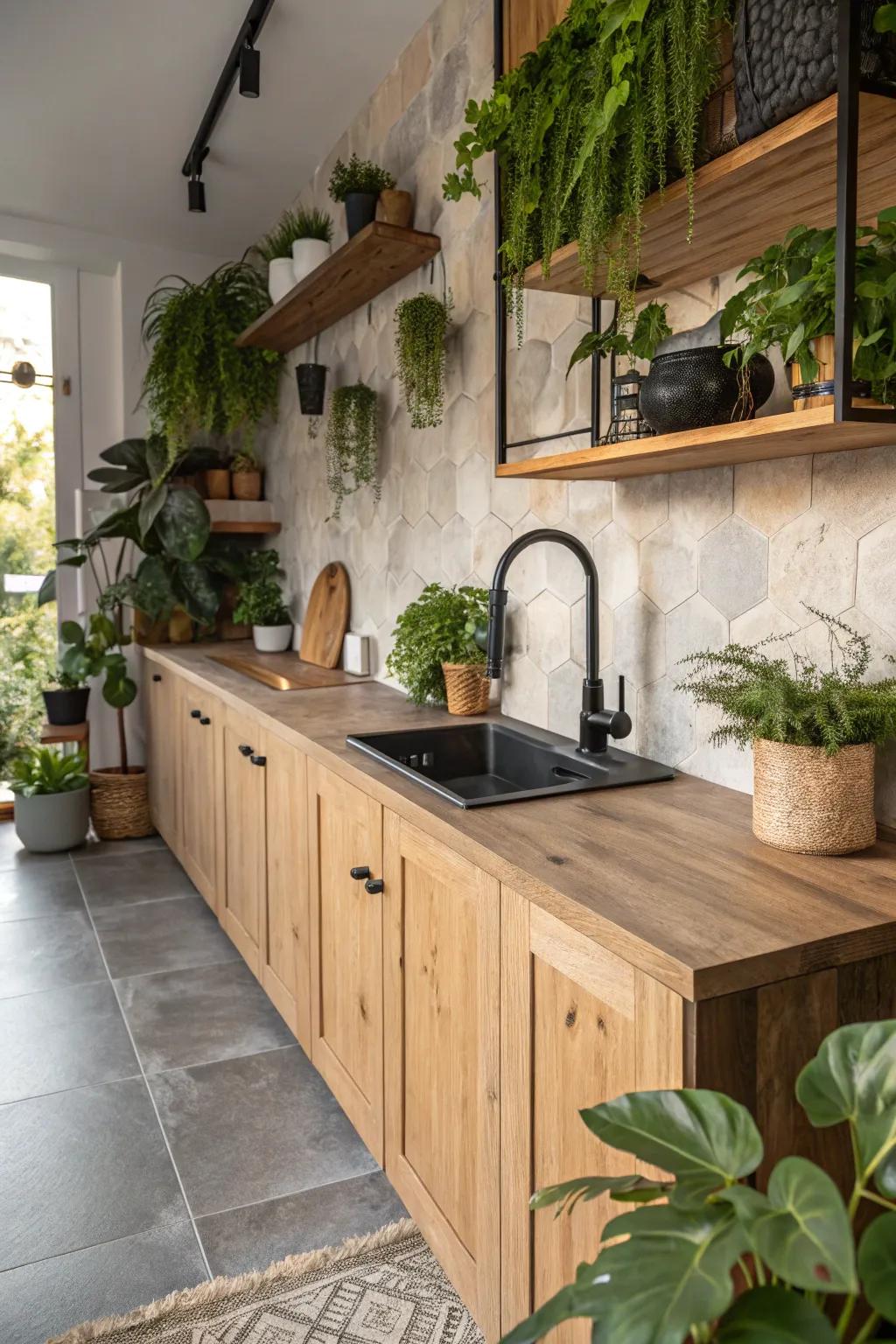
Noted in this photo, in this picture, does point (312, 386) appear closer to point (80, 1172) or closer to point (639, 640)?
point (639, 640)

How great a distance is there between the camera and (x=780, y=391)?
56.8 inches

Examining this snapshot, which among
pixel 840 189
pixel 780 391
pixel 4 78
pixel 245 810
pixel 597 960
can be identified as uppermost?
pixel 4 78

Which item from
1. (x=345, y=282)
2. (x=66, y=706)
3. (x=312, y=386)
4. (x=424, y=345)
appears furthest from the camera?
(x=66, y=706)

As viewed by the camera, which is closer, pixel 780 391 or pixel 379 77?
pixel 780 391

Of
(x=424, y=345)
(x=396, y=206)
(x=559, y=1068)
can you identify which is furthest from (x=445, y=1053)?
(x=396, y=206)

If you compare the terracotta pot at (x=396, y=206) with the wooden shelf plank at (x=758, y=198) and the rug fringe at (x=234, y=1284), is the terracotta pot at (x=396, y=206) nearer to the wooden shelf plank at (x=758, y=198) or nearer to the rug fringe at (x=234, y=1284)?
the wooden shelf plank at (x=758, y=198)

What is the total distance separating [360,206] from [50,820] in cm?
254

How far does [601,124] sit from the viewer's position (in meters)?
1.29

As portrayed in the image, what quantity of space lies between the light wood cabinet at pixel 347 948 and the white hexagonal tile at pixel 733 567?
678 mm

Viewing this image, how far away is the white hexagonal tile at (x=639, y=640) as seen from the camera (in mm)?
1737

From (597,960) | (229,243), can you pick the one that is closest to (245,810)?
(597,960)

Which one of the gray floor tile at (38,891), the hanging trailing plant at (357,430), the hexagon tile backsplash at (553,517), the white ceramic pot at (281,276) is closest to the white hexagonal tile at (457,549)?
the hexagon tile backsplash at (553,517)

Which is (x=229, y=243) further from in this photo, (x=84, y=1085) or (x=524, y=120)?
(x=84, y=1085)

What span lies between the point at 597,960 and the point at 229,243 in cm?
388
